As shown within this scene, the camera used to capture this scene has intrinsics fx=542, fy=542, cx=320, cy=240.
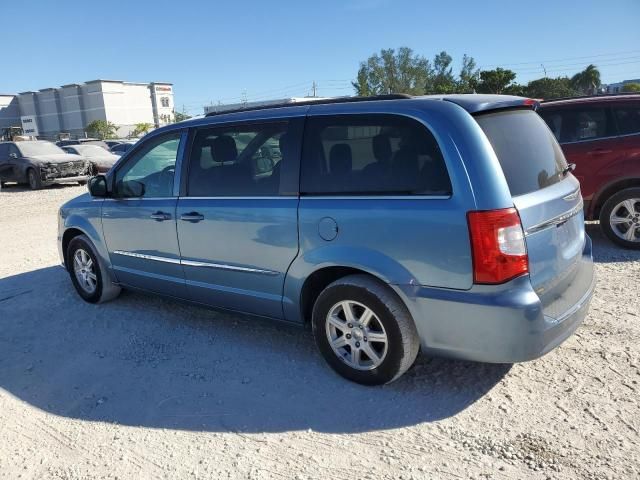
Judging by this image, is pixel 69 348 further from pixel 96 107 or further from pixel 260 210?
pixel 96 107

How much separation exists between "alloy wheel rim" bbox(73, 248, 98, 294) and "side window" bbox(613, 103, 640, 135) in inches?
244

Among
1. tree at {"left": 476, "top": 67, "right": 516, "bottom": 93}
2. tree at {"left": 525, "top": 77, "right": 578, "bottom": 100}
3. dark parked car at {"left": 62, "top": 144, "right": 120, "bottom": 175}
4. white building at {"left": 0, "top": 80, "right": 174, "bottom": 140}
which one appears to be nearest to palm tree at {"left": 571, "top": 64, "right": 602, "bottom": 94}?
tree at {"left": 525, "top": 77, "right": 578, "bottom": 100}

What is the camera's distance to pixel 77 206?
551 cm

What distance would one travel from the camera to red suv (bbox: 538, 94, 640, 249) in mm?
6348

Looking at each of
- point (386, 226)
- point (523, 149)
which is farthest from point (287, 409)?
point (523, 149)

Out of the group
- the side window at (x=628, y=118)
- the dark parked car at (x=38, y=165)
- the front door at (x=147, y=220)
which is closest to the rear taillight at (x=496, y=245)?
the front door at (x=147, y=220)

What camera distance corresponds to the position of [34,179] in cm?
1770

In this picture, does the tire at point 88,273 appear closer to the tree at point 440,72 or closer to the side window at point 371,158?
the side window at point 371,158

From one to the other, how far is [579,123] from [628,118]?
1.77ft

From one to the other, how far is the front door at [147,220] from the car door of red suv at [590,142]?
4.81 m

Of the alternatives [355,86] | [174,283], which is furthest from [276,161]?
[355,86]

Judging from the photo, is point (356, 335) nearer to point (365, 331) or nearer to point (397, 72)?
point (365, 331)

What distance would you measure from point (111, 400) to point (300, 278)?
4.89 ft

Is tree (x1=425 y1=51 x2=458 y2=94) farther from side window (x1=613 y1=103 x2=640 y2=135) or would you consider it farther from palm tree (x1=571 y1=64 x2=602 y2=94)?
side window (x1=613 y1=103 x2=640 y2=135)
